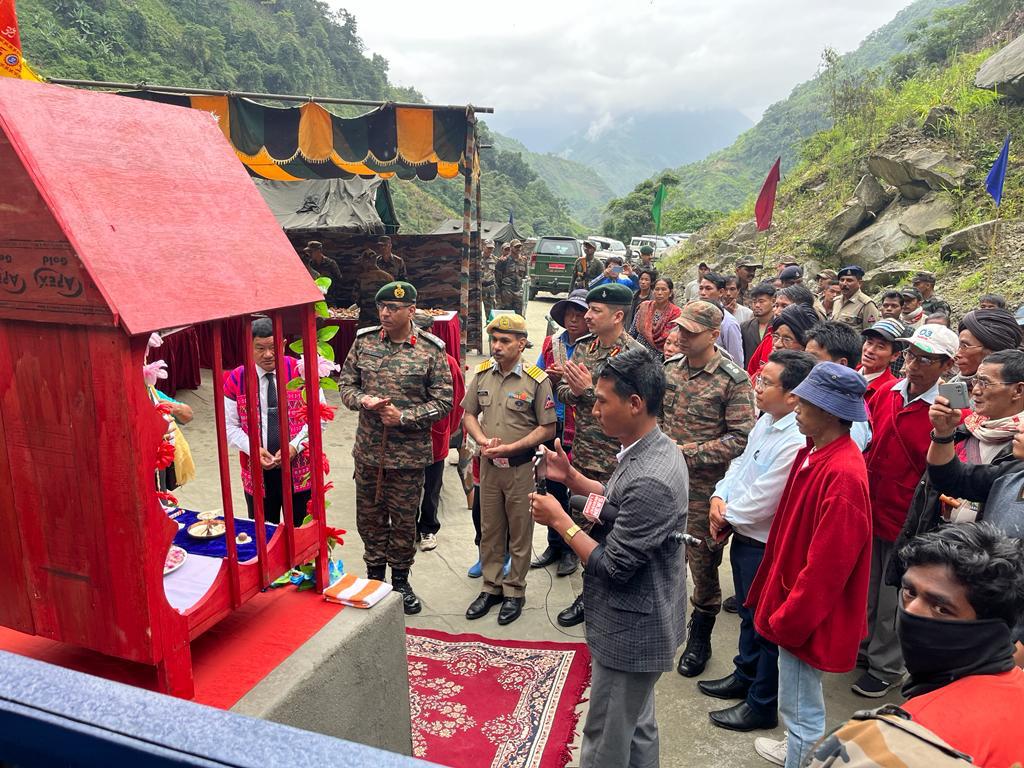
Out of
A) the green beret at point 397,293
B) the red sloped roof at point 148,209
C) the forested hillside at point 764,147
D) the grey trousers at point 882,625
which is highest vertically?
the forested hillside at point 764,147

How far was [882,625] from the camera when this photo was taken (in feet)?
11.2

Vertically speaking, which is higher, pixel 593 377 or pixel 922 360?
pixel 922 360

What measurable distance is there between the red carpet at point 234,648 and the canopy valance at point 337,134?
7.31 m

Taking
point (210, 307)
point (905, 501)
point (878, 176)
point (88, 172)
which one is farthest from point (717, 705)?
point (878, 176)

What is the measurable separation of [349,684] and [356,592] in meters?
0.31

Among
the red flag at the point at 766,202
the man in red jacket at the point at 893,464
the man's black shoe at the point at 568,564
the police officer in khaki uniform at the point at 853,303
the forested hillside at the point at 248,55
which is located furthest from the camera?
the forested hillside at the point at 248,55

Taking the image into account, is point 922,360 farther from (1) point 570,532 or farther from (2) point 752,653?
(1) point 570,532

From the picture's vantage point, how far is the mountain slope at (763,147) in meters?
61.5

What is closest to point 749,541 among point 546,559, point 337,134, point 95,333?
point 546,559

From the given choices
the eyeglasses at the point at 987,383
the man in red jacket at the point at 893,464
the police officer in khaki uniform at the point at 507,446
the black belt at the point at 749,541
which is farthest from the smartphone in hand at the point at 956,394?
the police officer in khaki uniform at the point at 507,446

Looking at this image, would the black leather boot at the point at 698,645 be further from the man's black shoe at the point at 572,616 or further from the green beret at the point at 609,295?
the green beret at the point at 609,295

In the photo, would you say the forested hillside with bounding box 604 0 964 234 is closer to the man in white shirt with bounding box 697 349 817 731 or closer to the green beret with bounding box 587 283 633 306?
the green beret with bounding box 587 283 633 306

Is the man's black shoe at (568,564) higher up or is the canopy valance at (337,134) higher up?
the canopy valance at (337,134)

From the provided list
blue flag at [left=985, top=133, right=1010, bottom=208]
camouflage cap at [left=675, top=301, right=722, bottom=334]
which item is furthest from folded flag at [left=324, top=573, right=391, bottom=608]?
blue flag at [left=985, top=133, right=1010, bottom=208]
